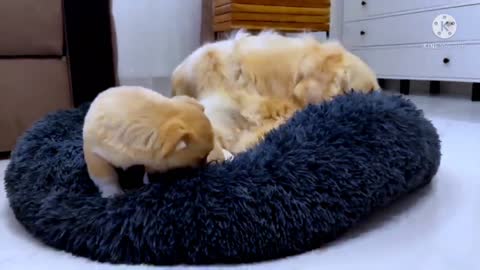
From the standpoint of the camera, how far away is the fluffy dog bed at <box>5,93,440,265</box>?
72cm

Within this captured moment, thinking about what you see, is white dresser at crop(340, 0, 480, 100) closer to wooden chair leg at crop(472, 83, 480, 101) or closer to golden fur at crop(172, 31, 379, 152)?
wooden chair leg at crop(472, 83, 480, 101)

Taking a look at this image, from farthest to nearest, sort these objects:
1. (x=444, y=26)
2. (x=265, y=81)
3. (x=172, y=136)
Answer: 1. (x=444, y=26)
2. (x=265, y=81)
3. (x=172, y=136)

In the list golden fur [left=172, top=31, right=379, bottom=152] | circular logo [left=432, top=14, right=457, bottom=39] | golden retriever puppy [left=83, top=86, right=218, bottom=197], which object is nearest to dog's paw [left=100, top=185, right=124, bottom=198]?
golden retriever puppy [left=83, top=86, right=218, bottom=197]

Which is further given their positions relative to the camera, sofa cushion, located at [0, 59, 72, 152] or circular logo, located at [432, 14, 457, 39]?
circular logo, located at [432, 14, 457, 39]

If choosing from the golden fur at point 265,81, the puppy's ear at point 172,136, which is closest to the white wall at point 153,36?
the golden fur at point 265,81

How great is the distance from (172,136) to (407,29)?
260 centimetres

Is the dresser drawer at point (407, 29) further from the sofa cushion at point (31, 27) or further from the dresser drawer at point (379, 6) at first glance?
the sofa cushion at point (31, 27)

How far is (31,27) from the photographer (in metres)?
1.43

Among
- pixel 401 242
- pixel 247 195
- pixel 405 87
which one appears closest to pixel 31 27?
pixel 247 195

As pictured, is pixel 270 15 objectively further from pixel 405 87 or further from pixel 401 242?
pixel 401 242

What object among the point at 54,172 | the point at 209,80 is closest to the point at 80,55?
the point at 209,80

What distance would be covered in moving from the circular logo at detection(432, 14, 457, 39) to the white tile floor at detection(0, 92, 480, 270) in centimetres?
176

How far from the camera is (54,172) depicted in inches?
34.6

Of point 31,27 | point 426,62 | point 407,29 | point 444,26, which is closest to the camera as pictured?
point 31,27
